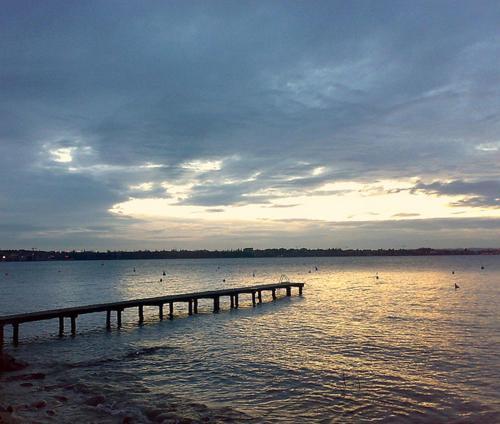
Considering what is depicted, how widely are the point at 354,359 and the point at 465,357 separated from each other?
5350mm

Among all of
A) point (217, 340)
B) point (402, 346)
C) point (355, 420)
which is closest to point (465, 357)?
point (402, 346)

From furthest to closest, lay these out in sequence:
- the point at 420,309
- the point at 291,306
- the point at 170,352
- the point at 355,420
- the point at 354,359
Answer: the point at 291,306
the point at 420,309
the point at 170,352
the point at 354,359
the point at 355,420

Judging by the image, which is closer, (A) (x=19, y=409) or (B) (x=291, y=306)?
(A) (x=19, y=409)

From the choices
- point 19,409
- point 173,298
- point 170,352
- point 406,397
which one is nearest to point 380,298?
point 173,298

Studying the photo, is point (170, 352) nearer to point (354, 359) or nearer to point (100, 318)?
point (354, 359)

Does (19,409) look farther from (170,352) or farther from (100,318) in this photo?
(100,318)

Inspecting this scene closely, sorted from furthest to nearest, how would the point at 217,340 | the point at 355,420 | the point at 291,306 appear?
1. the point at 291,306
2. the point at 217,340
3. the point at 355,420

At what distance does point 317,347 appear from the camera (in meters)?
23.4

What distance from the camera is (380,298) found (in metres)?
50.6

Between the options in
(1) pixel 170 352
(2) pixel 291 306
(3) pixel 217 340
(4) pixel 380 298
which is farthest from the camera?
(4) pixel 380 298

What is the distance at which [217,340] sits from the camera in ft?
85.8

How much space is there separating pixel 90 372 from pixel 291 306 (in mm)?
27515

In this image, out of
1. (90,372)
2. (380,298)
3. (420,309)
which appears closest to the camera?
(90,372)

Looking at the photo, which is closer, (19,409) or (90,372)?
(19,409)
